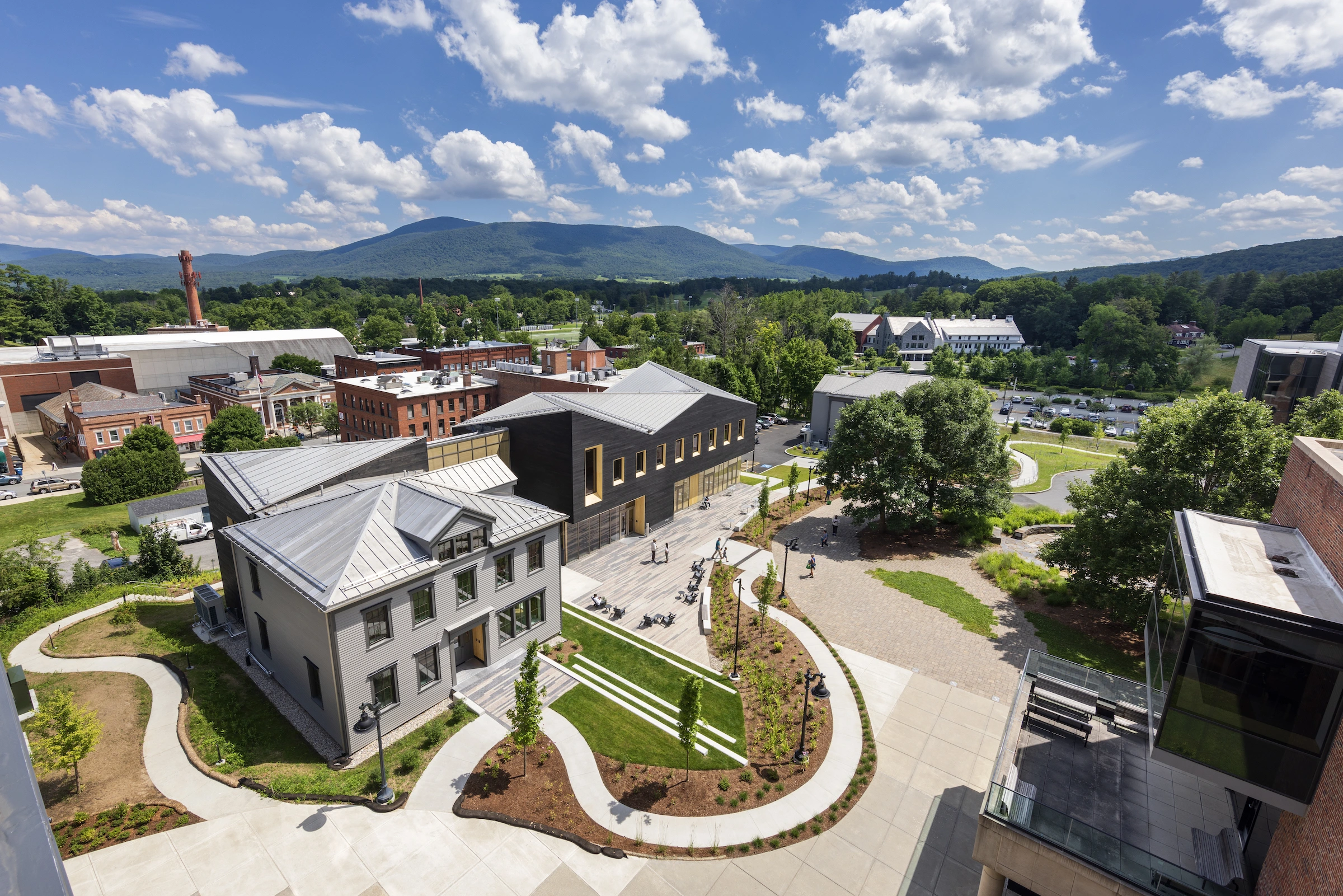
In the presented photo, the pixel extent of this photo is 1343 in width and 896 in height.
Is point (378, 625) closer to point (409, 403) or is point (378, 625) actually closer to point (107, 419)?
point (409, 403)

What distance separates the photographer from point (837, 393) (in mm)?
61438

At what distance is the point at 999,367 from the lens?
365 feet

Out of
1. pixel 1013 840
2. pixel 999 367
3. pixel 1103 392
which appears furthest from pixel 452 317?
pixel 1013 840

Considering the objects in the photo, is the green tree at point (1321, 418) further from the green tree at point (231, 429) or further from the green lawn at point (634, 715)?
the green tree at point (231, 429)

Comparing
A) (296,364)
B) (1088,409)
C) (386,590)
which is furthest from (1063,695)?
(296,364)

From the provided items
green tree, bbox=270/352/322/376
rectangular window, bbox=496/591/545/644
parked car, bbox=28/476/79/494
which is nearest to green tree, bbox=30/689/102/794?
rectangular window, bbox=496/591/545/644

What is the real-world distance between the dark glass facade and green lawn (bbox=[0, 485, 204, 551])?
90.2 m

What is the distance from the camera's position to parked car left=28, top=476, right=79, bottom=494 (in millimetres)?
54906

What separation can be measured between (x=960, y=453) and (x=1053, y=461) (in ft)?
103

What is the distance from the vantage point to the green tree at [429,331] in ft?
389

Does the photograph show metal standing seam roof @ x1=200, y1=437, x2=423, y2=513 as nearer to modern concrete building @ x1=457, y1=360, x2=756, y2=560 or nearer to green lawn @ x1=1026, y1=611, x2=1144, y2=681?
modern concrete building @ x1=457, y1=360, x2=756, y2=560

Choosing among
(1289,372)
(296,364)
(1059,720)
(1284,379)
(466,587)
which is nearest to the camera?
(1059,720)

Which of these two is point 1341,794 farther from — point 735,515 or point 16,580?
point 16,580

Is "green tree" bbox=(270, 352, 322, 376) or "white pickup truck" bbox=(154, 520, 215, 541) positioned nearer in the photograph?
"white pickup truck" bbox=(154, 520, 215, 541)
